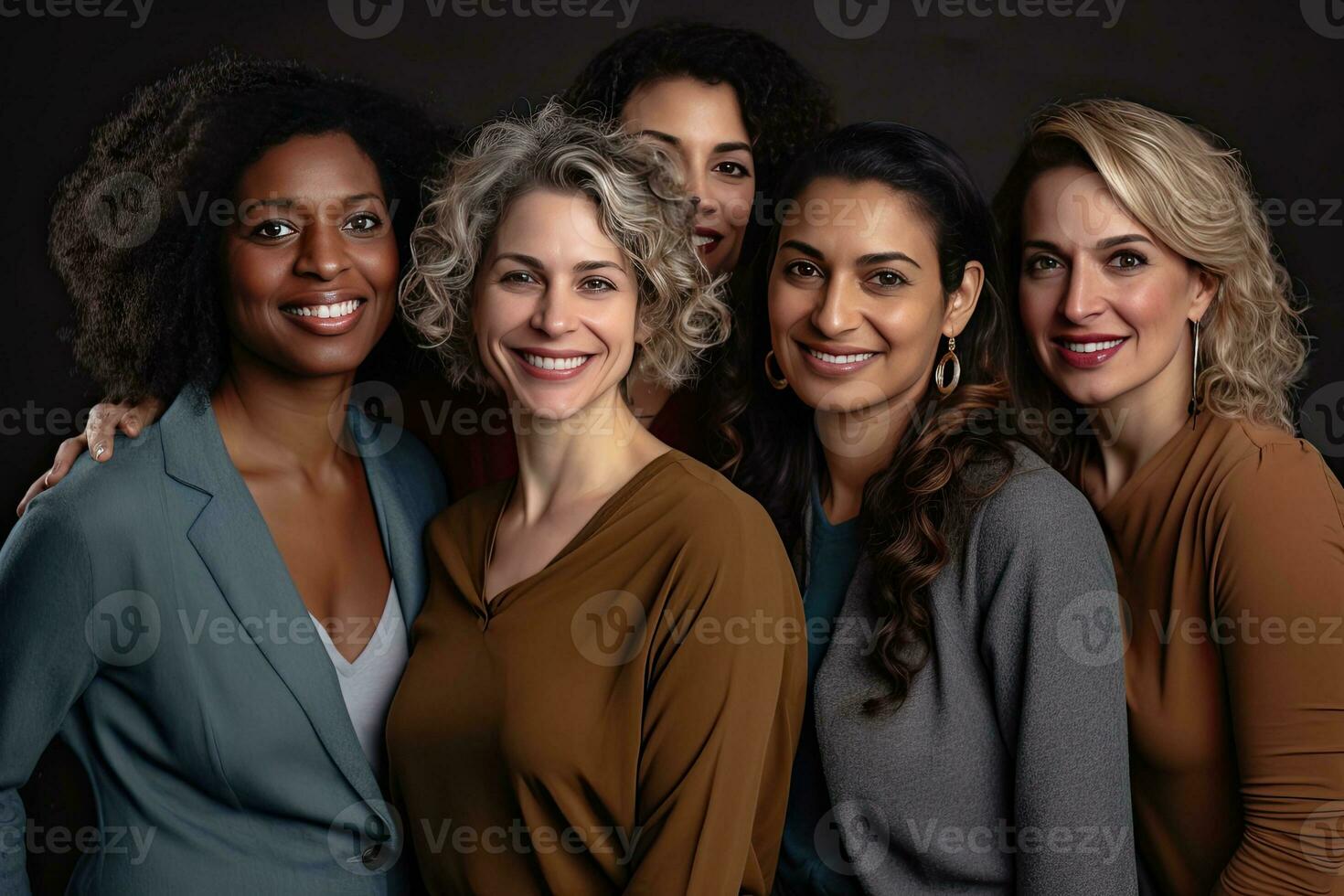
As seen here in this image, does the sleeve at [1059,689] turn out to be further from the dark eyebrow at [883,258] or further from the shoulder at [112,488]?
the shoulder at [112,488]

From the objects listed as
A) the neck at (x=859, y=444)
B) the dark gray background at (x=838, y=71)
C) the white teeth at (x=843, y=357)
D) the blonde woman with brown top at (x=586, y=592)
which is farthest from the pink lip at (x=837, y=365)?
the dark gray background at (x=838, y=71)

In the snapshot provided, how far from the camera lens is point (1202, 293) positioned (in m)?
3.08

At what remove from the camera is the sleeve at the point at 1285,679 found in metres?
2.75

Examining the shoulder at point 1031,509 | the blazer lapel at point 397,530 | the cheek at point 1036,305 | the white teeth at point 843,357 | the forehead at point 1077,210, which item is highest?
the forehead at point 1077,210

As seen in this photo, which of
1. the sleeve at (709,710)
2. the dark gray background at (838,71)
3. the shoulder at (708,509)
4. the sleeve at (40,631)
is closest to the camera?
the sleeve at (709,710)

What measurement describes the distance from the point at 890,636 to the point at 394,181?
151 cm

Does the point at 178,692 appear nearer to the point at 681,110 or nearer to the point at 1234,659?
the point at 681,110

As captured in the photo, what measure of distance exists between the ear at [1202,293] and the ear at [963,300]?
0.46m

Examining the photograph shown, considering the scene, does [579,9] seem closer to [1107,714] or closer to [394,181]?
[394,181]

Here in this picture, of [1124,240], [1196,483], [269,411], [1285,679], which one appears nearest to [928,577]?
[1196,483]

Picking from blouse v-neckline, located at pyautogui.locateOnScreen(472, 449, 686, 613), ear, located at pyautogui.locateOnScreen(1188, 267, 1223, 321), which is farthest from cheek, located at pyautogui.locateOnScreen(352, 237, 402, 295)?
ear, located at pyautogui.locateOnScreen(1188, 267, 1223, 321)

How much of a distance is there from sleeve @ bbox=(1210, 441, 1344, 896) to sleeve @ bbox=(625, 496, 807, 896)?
→ 952 millimetres

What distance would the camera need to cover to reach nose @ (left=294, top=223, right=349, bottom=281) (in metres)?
2.91

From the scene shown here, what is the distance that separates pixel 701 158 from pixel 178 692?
1905 mm
